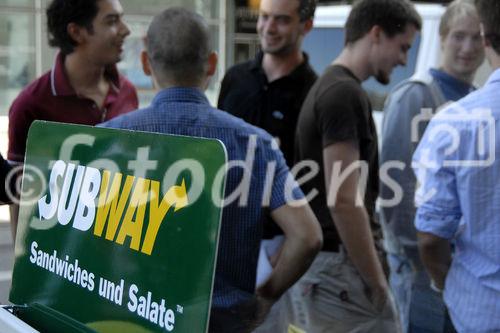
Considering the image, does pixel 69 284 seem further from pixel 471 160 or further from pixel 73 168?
pixel 471 160

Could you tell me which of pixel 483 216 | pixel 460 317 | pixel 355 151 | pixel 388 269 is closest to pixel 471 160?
pixel 483 216

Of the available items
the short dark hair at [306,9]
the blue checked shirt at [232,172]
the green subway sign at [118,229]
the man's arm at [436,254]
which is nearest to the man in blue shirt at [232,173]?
the blue checked shirt at [232,172]

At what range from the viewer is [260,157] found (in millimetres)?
1952

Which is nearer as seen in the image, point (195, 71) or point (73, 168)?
point (73, 168)

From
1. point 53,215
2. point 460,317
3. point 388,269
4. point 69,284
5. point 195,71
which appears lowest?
point 388,269

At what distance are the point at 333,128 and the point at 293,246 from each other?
655mm

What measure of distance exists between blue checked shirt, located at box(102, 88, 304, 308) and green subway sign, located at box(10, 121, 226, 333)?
1.59 ft

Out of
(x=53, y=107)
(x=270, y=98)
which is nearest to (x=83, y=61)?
(x=53, y=107)

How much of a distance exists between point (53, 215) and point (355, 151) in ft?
4.52

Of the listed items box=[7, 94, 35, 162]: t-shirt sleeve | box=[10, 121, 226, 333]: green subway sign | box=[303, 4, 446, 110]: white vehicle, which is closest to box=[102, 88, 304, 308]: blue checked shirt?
box=[10, 121, 226, 333]: green subway sign

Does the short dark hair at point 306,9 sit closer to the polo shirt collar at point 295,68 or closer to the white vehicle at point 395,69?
the polo shirt collar at point 295,68

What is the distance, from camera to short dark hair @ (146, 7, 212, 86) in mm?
2047

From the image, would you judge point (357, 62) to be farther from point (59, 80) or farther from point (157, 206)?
point (157, 206)

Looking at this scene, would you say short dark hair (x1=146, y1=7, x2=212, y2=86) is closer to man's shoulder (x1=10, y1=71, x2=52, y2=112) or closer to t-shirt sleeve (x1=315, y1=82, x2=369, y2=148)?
t-shirt sleeve (x1=315, y1=82, x2=369, y2=148)
